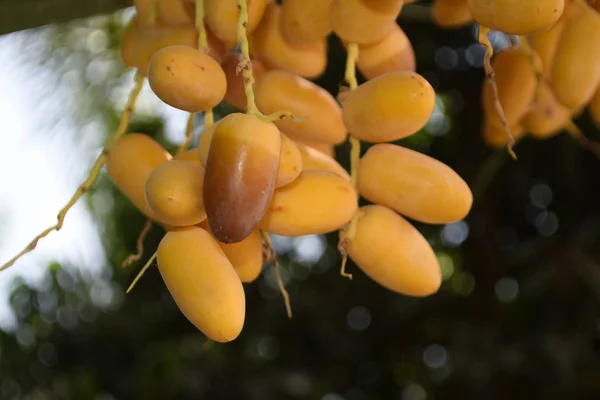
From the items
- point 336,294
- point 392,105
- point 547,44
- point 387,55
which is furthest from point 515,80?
point 336,294

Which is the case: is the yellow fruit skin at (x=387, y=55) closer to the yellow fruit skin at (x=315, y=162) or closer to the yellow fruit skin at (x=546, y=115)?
the yellow fruit skin at (x=315, y=162)

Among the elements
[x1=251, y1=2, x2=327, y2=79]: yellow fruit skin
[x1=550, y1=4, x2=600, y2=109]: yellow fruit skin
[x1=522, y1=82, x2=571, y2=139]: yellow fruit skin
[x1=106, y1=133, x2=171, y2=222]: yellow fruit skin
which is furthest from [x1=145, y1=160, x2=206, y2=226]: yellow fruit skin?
[x1=522, y1=82, x2=571, y2=139]: yellow fruit skin

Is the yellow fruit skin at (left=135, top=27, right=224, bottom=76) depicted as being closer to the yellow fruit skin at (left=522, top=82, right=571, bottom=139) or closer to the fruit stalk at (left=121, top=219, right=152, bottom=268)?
the fruit stalk at (left=121, top=219, right=152, bottom=268)

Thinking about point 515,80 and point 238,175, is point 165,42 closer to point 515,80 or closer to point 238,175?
point 238,175

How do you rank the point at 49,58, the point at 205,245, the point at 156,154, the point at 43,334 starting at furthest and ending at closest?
the point at 43,334
the point at 49,58
the point at 156,154
the point at 205,245

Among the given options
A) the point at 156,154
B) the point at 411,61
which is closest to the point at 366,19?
the point at 411,61

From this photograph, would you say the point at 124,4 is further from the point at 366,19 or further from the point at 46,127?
the point at 46,127

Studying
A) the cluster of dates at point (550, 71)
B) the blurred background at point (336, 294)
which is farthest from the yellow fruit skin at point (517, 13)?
the blurred background at point (336, 294)

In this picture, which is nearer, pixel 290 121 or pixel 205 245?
pixel 205 245
